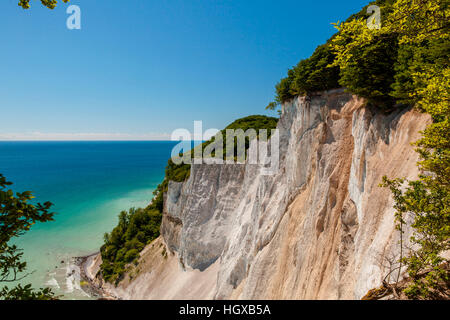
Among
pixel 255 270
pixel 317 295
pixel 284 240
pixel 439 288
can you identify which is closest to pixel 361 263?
pixel 317 295

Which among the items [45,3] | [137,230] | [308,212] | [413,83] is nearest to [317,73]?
[413,83]

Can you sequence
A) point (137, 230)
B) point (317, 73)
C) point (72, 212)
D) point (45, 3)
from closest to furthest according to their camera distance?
point (45, 3) → point (317, 73) → point (137, 230) → point (72, 212)

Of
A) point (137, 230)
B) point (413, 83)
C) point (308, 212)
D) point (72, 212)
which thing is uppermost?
point (413, 83)

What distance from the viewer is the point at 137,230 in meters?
37.8

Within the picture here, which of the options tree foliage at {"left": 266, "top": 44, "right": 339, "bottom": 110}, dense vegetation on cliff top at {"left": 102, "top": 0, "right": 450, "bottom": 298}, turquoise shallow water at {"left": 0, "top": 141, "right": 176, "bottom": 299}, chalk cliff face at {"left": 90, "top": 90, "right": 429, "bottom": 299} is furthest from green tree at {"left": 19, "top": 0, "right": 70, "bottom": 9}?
turquoise shallow water at {"left": 0, "top": 141, "right": 176, "bottom": 299}

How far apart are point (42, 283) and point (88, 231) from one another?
16547 mm

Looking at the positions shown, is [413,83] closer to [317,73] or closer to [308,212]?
[317,73]

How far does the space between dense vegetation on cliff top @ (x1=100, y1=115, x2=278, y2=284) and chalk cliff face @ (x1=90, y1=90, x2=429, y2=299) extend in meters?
7.84

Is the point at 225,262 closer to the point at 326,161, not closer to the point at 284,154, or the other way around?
the point at 284,154

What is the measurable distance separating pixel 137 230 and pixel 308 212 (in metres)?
32.4

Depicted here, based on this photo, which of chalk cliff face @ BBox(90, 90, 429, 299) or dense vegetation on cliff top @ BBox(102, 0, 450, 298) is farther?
chalk cliff face @ BBox(90, 90, 429, 299)

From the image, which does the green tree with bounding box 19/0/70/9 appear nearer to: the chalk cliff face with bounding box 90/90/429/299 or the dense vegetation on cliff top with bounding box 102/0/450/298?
the dense vegetation on cliff top with bounding box 102/0/450/298

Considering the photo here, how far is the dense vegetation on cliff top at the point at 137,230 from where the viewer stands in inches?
1289

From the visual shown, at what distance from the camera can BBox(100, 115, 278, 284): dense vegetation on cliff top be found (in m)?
32.8
